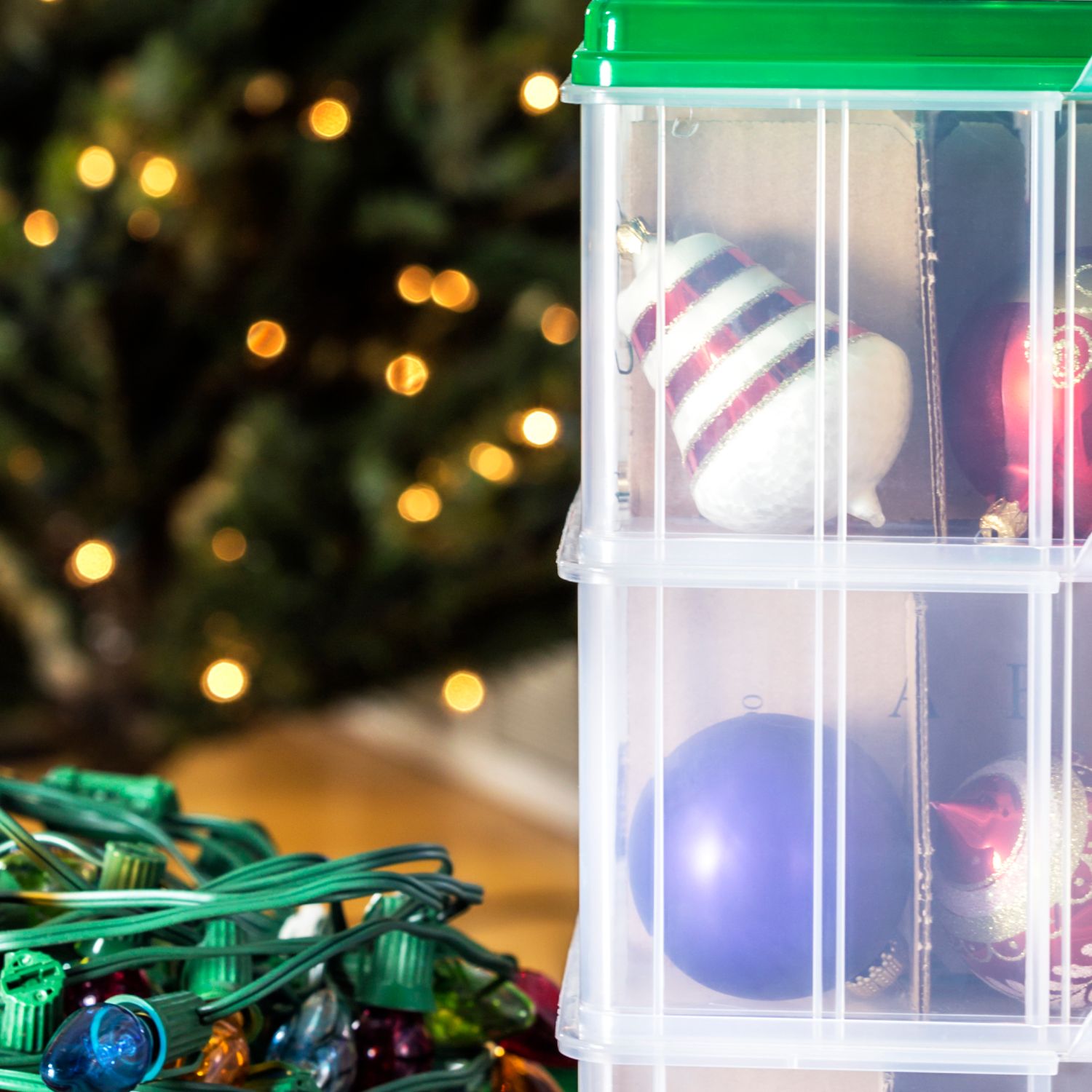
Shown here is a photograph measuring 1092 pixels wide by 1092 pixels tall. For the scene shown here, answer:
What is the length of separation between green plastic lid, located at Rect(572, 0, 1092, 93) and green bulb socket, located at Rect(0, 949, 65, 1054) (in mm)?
249

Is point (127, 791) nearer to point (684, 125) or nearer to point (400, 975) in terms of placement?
point (400, 975)

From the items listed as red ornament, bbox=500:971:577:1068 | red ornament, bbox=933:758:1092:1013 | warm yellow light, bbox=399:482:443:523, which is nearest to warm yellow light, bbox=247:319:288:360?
warm yellow light, bbox=399:482:443:523

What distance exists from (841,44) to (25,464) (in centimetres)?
110

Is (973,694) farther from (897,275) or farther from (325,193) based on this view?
(325,193)

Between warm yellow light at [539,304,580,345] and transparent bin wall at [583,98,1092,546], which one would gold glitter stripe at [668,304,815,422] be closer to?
transparent bin wall at [583,98,1092,546]

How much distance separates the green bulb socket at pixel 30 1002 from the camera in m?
0.31

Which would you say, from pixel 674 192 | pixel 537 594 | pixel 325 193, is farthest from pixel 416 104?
pixel 674 192

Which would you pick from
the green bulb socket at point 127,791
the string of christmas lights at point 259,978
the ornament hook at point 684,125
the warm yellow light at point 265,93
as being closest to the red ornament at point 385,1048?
the string of christmas lights at point 259,978

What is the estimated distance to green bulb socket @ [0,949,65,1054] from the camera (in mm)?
306

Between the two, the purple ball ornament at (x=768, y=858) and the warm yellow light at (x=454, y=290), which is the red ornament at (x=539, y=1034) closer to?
the purple ball ornament at (x=768, y=858)

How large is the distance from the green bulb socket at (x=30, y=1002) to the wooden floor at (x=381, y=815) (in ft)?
3.51

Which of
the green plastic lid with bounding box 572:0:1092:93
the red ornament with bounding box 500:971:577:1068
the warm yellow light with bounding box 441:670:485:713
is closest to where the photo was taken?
the green plastic lid with bounding box 572:0:1092:93

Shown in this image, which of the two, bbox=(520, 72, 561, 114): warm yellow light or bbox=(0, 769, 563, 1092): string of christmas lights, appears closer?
bbox=(0, 769, 563, 1092): string of christmas lights

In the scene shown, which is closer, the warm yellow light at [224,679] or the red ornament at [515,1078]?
the red ornament at [515,1078]
